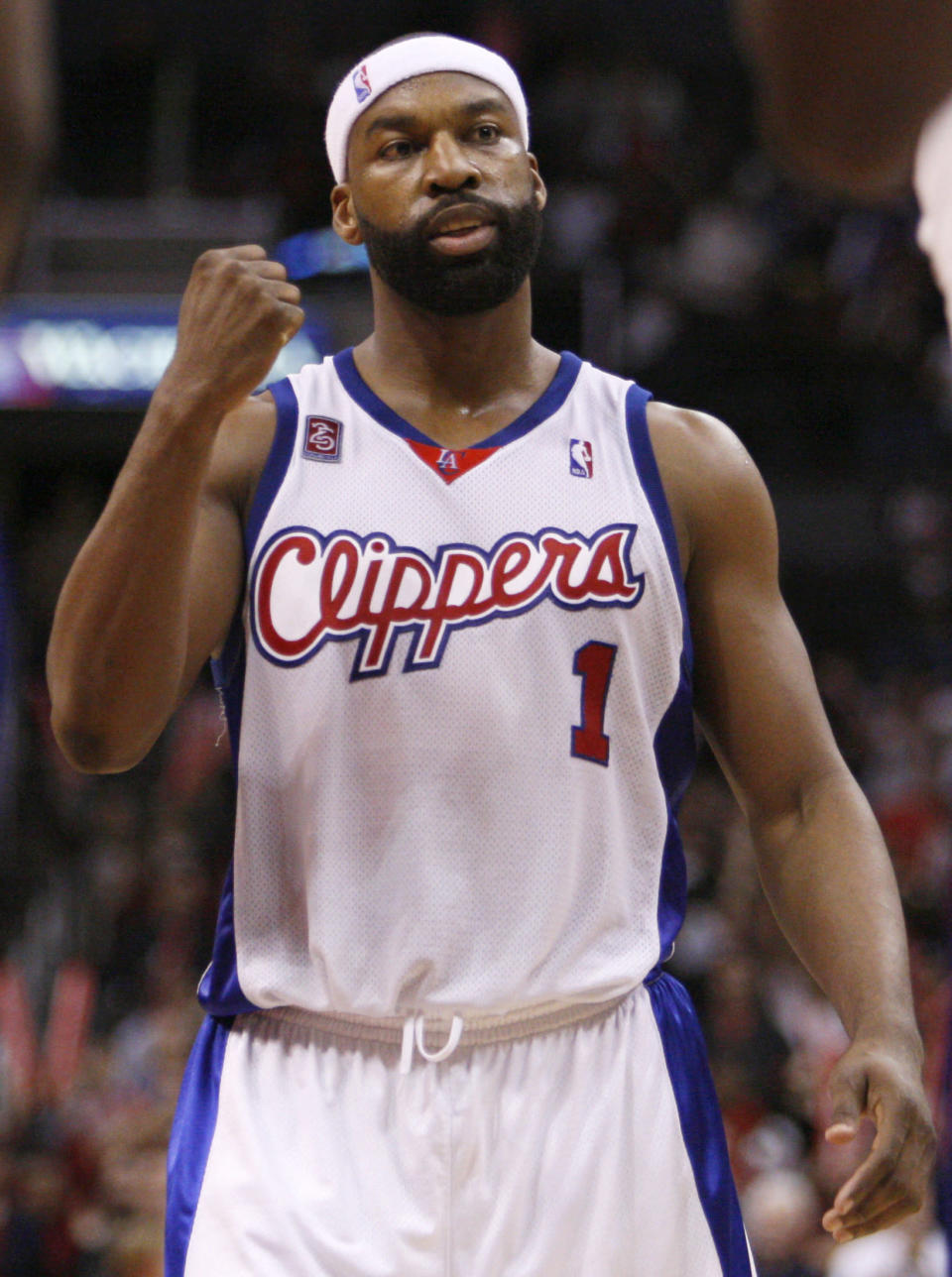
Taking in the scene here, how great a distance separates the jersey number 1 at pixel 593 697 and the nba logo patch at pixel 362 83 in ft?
3.55

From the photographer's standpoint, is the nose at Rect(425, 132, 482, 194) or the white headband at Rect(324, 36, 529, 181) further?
the white headband at Rect(324, 36, 529, 181)

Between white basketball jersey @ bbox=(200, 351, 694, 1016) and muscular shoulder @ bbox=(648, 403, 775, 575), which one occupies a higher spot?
muscular shoulder @ bbox=(648, 403, 775, 575)

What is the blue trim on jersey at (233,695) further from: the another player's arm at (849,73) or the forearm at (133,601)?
the another player's arm at (849,73)

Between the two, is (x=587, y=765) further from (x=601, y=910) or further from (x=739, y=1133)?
(x=739, y=1133)

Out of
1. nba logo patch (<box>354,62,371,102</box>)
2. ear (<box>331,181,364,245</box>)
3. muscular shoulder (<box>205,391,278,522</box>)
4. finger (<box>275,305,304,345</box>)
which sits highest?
nba logo patch (<box>354,62,371,102</box>)

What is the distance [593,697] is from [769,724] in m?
0.34

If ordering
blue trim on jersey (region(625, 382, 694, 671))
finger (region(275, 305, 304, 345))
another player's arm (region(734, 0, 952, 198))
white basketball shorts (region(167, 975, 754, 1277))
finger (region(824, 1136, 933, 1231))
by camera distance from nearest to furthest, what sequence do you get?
another player's arm (region(734, 0, 952, 198)) → finger (region(824, 1136, 933, 1231)) → finger (region(275, 305, 304, 345)) → white basketball shorts (region(167, 975, 754, 1277)) → blue trim on jersey (region(625, 382, 694, 671))

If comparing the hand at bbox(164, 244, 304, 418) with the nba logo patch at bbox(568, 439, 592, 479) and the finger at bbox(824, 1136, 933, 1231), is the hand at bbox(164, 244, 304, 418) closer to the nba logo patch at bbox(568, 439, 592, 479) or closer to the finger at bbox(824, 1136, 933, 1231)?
the nba logo patch at bbox(568, 439, 592, 479)

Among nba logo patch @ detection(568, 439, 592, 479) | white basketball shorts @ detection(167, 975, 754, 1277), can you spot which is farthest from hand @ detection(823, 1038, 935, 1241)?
nba logo patch @ detection(568, 439, 592, 479)

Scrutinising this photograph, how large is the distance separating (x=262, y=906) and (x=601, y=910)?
556 millimetres

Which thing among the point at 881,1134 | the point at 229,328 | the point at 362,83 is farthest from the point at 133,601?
the point at 881,1134

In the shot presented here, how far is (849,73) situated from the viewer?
124 cm

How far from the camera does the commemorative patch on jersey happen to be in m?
3.05

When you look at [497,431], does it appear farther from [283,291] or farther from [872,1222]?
[872,1222]
